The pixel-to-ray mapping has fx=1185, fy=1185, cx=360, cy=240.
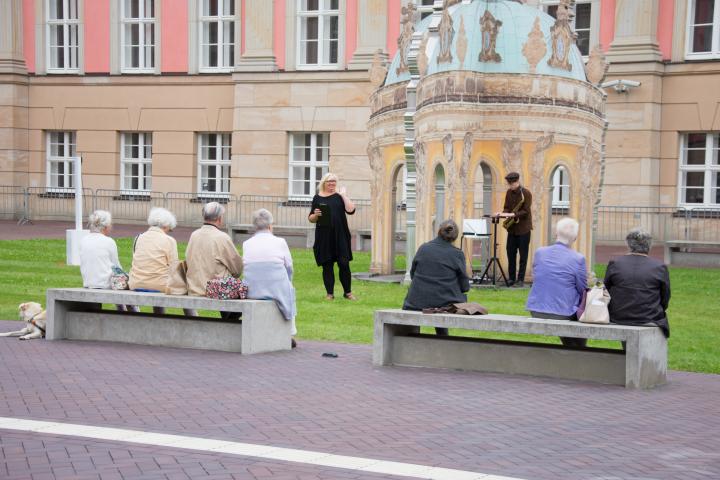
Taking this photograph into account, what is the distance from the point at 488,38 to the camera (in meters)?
18.9

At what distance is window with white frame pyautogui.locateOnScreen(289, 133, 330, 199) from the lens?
3806 centimetres

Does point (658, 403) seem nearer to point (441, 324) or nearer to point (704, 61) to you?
point (441, 324)

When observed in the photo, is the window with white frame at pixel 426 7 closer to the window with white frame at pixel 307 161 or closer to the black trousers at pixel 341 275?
the window with white frame at pixel 307 161

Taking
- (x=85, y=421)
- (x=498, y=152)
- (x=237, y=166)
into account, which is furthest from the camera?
(x=237, y=166)

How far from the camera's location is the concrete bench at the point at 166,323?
40.8 ft

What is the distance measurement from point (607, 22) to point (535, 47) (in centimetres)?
1573

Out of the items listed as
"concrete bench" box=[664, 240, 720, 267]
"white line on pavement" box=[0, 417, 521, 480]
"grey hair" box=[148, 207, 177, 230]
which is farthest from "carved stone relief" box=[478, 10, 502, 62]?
"white line on pavement" box=[0, 417, 521, 480]

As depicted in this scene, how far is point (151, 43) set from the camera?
134 ft

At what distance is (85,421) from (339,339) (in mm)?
5419

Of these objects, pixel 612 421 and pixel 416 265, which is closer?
pixel 612 421

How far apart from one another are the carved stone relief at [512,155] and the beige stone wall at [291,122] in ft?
56.4

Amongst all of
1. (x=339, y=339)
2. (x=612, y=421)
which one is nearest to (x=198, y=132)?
(x=339, y=339)

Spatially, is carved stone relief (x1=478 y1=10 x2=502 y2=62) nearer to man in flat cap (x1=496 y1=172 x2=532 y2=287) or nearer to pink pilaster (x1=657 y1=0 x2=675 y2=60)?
man in flat cap (x1=496 y1=172 x2=532 y2=287)

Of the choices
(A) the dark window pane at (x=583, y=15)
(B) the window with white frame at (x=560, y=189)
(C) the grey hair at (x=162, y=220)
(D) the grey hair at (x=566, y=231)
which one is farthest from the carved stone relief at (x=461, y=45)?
(A) the dark window pane at (x=583, y=15)
